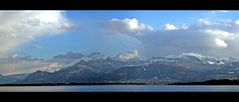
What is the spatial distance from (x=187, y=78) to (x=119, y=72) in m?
0.69

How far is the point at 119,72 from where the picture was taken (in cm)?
317

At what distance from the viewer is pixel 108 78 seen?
9.91 ft
